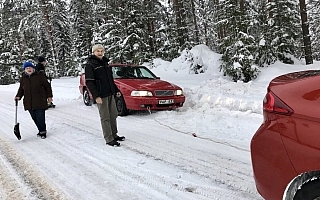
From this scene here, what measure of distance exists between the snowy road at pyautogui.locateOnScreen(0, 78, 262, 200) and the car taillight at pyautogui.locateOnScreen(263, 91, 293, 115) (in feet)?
4.32

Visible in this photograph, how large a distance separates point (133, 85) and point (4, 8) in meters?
30.3

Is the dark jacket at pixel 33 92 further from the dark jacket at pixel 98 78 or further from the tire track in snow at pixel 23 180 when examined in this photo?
the dark jacket at pixel 98 78

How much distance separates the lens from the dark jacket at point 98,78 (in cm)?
554

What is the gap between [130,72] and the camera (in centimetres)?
951

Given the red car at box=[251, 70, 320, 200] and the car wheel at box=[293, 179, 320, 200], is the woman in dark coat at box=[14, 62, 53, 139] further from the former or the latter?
the car wheel at box=[293, 179, 320, 200]

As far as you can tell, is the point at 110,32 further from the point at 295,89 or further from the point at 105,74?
the point at 295,89

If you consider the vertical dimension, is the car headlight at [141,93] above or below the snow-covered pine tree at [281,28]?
below

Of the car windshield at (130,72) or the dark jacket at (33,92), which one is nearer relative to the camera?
the dark jacket at (33,92)

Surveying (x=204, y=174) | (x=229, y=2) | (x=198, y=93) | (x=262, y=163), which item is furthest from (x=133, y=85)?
(x=229, y=2)

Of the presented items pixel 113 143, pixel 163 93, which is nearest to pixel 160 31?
pixel 163 93

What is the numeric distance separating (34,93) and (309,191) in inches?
233

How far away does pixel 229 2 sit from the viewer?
42.3ft

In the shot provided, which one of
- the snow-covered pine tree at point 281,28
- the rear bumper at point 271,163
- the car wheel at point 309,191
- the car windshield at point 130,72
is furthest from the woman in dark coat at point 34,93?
the snow-covered pine tree at point 281,28

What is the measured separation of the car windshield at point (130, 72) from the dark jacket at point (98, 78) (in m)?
3.42
